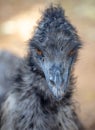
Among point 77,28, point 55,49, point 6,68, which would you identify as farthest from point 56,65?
point 77,28

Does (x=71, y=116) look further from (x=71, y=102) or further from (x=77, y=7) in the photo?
(x=77, y=7)

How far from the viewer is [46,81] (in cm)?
311

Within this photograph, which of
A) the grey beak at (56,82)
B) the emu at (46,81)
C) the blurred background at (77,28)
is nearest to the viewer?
the grey beak at (56,82)

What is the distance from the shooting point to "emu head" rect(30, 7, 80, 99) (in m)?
2.97

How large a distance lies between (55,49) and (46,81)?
185mm

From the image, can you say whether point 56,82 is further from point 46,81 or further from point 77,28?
point 77,28

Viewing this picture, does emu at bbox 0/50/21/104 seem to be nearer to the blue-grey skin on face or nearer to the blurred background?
the blue-grey skin on face

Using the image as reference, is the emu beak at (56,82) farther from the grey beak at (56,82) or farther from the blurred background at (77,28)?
the blurred background at (77,28)

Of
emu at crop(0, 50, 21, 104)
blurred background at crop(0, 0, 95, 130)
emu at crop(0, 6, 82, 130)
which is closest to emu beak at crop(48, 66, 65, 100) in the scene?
emu at crop(0, 6, 82, 130)

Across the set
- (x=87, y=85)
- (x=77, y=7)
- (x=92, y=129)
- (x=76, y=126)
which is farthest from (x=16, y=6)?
(x=76, y=126)

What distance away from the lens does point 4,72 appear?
402 centimetres

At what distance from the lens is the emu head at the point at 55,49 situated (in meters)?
2.97

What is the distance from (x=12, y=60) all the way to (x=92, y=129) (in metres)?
0.82

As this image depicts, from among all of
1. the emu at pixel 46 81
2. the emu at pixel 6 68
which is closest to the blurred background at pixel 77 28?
Answer: the emu at pixel 6 68
